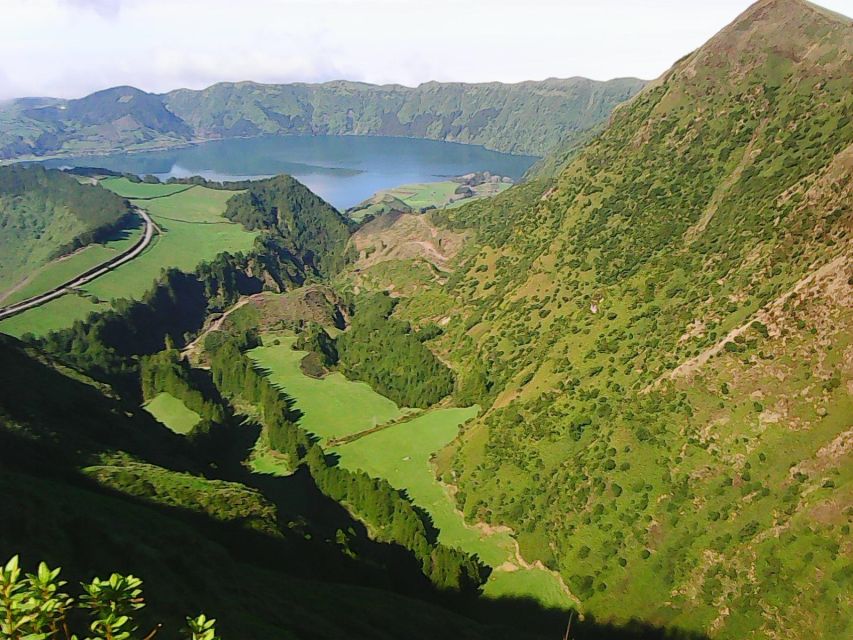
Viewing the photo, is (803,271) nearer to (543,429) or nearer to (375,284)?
(543,429)

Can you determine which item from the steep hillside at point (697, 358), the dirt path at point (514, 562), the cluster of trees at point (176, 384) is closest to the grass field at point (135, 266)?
the cluster of trees at point (176, 384)

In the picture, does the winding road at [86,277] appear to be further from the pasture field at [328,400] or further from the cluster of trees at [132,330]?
the pasture field at [328,400]

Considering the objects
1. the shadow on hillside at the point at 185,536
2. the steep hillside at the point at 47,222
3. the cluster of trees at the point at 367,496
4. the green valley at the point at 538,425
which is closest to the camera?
the shadow on hillside at the point at 185,536

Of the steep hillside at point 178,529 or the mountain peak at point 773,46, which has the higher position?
the mountain peak at point 773,46

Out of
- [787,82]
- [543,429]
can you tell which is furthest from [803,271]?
[787,82]

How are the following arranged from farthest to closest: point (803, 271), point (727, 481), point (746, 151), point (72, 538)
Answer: point (746, 151) → point (803, 271) → point (727, 481) → point (72, 538)

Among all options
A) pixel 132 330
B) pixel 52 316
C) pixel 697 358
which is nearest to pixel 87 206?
pixel 52 316
